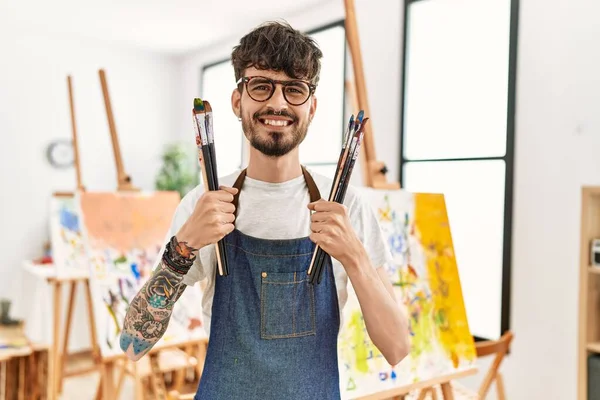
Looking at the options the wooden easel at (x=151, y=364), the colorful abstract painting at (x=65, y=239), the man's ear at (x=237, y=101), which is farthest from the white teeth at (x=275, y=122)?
the colorful abstract painting at (x=65, y=239)

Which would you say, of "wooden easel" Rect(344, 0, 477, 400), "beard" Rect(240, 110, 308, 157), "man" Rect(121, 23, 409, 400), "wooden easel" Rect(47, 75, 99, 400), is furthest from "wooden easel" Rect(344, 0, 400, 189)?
"wooden easel" Rect(47, 75, 99, 400)

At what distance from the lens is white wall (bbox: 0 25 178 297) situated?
4.77 meters

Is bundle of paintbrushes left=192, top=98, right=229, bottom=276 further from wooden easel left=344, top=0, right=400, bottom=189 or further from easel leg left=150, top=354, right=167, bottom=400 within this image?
easel leg left=150, top=354, right=167, bottom=400

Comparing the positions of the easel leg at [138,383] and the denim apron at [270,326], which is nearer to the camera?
the denim apron at [270,326]

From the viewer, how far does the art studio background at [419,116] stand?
8.84 ft

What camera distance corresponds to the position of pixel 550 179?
274cm

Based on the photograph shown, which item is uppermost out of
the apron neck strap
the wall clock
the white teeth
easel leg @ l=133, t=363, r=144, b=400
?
the wall clock

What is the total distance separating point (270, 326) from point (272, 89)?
0.55 meters

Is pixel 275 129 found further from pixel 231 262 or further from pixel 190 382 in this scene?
pixel 190 382

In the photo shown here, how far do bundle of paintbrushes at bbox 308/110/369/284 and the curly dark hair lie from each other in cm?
18

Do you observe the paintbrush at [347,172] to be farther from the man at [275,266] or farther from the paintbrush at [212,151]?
the paintbrush at [212,151]

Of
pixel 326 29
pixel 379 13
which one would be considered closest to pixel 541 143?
pixel 379 13

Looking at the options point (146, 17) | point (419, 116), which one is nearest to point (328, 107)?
point (419, 116)

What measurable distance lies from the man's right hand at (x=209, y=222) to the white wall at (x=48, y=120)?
4376mm
